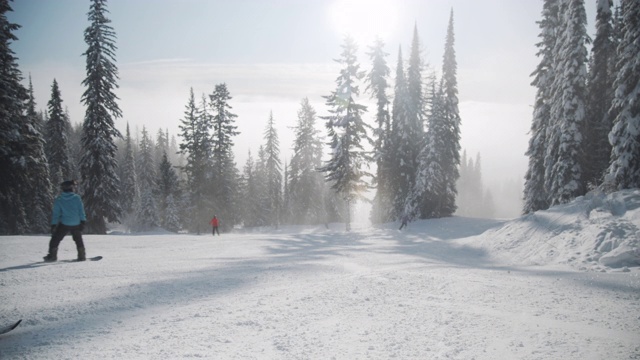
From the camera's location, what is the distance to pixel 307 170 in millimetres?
47312

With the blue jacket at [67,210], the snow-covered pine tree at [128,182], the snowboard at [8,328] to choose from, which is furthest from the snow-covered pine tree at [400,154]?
the snow-covered pine tree at [128,182]

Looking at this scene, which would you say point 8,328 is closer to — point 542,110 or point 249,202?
point 542,110

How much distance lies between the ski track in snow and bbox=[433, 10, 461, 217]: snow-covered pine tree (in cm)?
2777

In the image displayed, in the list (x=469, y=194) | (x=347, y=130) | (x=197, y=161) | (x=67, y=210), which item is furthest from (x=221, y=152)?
(x=469, y=194)

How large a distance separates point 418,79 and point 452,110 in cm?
629

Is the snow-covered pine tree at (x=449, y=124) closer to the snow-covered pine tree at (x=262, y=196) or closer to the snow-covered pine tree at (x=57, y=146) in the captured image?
the snow-covered pine tree at (x=262, y=196)

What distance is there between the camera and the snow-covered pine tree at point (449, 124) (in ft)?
109

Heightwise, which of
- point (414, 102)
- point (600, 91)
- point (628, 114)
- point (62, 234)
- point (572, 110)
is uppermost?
point (414, 102)

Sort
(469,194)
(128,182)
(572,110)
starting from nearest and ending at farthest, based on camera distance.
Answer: (572,110), (128,182), (469,194)

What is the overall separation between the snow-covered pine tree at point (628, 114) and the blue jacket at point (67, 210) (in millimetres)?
22978

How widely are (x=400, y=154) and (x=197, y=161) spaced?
24734 millimetres

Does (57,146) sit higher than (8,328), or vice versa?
(57,146)

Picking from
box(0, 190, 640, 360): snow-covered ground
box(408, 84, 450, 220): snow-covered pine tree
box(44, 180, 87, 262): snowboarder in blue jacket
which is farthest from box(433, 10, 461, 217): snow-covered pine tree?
box(44, 180, 87, 262): snowboarder in blue jacket

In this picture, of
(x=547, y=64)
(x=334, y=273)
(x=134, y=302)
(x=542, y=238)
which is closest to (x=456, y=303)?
(x=334, y=273)
